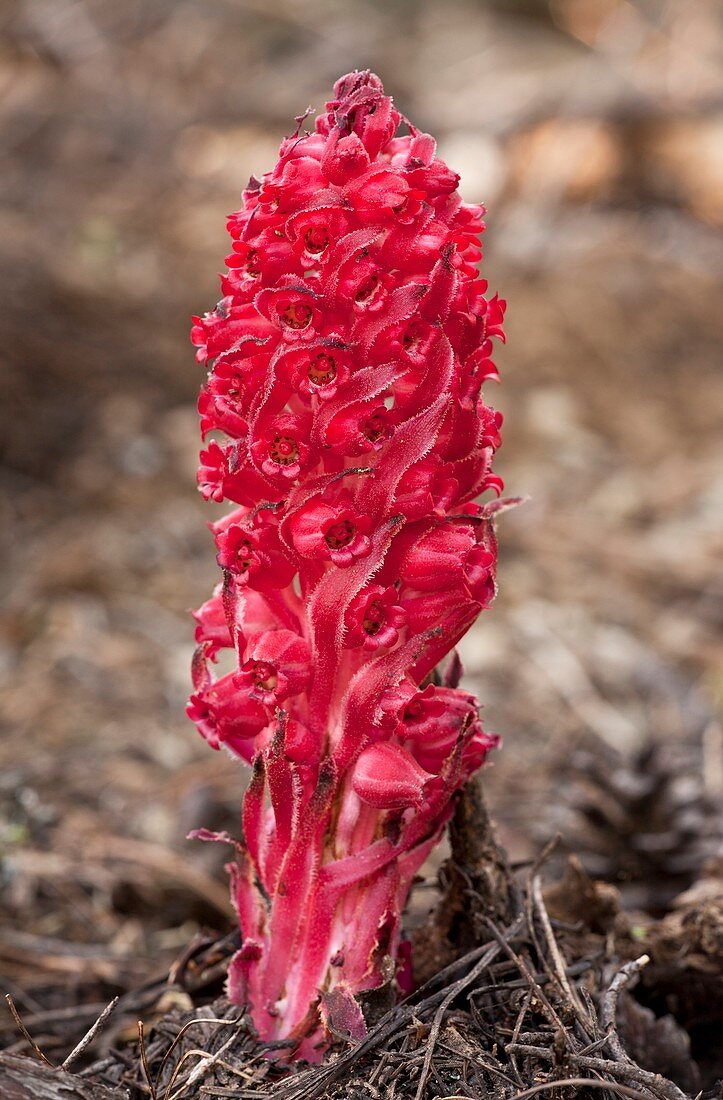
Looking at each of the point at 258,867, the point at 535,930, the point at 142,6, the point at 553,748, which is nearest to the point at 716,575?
the point at 553,748

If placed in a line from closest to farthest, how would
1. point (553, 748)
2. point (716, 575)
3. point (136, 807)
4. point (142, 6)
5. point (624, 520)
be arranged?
point (136, 807)
point (553, 748)
point (716, 575)
point (624, 520)
point (142, 6)

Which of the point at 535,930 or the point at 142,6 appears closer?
the point at 535,930

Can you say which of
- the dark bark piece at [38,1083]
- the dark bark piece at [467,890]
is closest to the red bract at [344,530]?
the dark bark piece at [467,890]

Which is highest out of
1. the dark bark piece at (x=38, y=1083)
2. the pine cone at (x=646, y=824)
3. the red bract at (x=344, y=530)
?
the red bract at (x=344, y=530)

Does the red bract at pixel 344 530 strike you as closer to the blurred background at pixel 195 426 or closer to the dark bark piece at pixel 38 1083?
the dark bark piece at pixel 38 1083

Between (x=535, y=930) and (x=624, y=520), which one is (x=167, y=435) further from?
(x=535, y=930)

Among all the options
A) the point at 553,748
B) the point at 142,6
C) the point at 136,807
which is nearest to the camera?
the point at 136,807

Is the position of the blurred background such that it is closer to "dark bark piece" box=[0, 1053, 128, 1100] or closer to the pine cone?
the pine cone
